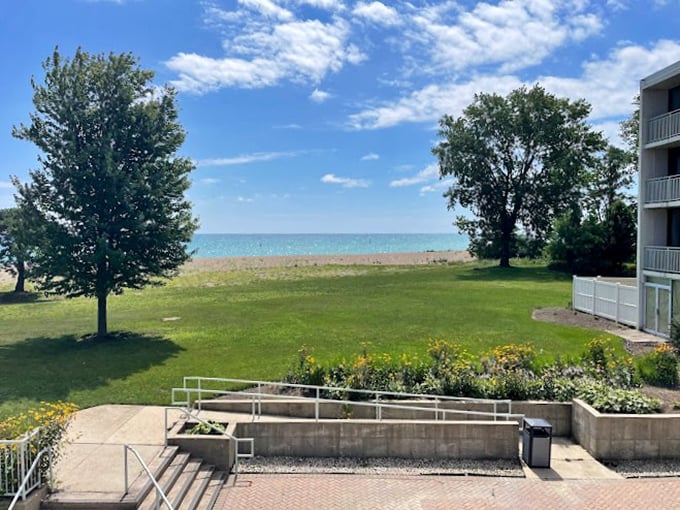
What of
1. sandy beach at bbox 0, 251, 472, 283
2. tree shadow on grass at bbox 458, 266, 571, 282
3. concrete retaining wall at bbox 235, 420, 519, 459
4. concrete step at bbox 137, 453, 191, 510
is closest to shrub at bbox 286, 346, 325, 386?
concrete retaining wall at bbox 235, 420, 519, 459

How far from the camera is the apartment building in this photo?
20.0 metres

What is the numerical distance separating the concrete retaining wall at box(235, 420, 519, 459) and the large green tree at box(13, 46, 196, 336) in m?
11.9

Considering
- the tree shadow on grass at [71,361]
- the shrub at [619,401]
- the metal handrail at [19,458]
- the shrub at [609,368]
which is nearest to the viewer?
the metal handrail at [19,458]

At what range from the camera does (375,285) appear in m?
38.8

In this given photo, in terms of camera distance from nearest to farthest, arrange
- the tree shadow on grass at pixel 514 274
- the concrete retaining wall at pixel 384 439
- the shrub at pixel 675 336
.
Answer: the concrete retaining wall at pixel 384 439
the shrub at pixel 675 336
the tree shadow on grass at pixel 514 274

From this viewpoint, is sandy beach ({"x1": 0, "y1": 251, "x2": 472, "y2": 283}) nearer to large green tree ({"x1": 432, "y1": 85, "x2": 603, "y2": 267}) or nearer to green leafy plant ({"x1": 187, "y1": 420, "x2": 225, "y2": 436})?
large green tree ({"x1": 432, "y1": 85, "x2": 603, "y2": 267})

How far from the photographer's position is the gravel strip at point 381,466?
33.8ft

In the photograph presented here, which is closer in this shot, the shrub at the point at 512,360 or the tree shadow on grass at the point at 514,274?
the shrub at the point at 512,360

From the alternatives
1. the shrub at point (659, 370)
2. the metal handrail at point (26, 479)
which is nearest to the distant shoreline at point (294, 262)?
the shrub at point (659, 370)

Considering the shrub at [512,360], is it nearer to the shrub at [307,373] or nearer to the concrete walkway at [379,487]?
the concrete walkway at [379,487]

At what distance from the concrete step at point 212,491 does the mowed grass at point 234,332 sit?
13.9 feet

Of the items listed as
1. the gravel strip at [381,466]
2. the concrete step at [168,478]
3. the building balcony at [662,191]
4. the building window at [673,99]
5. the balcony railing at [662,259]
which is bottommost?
the gravel strip at [381,466]

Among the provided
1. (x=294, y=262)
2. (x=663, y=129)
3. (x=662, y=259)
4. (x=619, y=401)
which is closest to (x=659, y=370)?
(x=619, y=401)

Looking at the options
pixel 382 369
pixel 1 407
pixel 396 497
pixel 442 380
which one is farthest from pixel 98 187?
pixel 396 497
